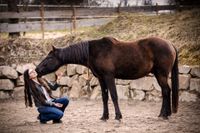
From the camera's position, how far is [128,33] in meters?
13.4

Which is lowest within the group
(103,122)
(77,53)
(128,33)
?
(103,122)

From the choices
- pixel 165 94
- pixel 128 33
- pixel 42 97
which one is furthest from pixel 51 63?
pixel 128 33

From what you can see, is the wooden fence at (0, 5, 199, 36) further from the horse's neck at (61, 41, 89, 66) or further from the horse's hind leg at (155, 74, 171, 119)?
the horse's hind leg at (155, 74, 171, 119)

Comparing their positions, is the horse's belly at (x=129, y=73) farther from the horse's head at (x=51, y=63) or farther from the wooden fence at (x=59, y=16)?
the wooden fence at (x=59, y=16)

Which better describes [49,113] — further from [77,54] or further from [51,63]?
[77,54]

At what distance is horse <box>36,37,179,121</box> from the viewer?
841 cm

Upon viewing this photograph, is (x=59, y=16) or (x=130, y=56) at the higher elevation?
(x=59, y=16)

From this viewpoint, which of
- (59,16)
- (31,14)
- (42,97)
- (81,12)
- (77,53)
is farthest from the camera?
(81,12)

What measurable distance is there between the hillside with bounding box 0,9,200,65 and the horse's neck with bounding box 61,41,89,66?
162 inches

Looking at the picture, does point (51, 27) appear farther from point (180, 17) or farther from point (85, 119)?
point (85, 119)

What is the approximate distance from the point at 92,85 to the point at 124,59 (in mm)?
4056

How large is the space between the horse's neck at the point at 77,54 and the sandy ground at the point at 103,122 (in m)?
1.27

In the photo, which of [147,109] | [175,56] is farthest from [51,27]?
[175,56]

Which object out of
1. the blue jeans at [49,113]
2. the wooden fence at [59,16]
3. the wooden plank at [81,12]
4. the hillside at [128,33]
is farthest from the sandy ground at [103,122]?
the wooden plank at [81,12]
